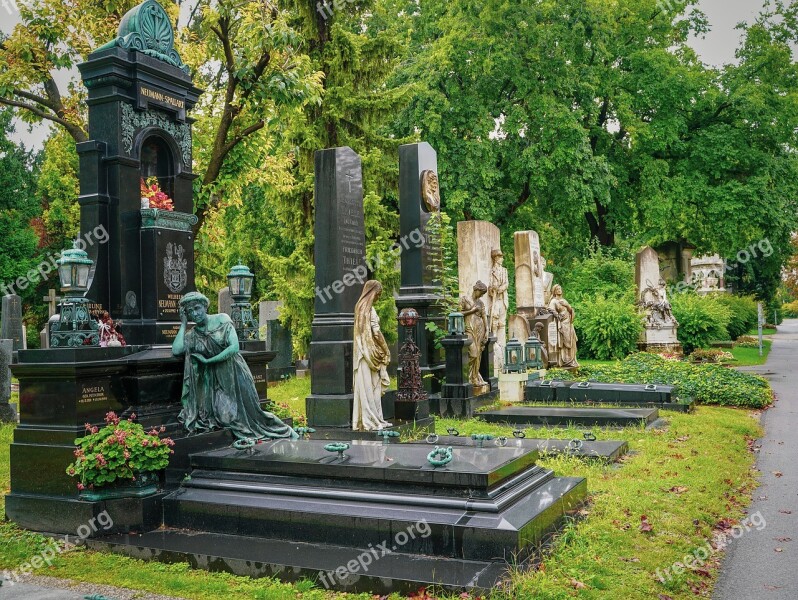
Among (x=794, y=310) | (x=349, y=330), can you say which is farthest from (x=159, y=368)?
(x=794, y=310)

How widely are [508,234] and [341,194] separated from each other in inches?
659

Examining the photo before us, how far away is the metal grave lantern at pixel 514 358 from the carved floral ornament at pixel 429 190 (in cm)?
328

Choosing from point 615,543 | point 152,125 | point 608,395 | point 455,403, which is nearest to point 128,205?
point 152,125

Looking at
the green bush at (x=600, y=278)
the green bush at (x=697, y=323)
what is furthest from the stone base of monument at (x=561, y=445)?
the green bush at (x=600, y=278)

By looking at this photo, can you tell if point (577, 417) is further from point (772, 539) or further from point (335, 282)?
point (772, 539)

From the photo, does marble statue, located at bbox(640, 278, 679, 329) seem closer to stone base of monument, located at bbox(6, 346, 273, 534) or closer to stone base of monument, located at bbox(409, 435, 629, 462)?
stone base of monument, located at bbox(409, 435, 629, 462)

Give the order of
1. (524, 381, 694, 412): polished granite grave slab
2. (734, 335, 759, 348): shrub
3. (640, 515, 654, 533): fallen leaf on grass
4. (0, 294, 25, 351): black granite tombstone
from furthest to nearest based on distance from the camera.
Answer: (734, 335, 759, 348): shrub → (0, 294, 25, 351): black granite tombstone → (524, 381, 694, 412): polished granite grave slab → (640, 515, 654, 533): fallen leaf on grass

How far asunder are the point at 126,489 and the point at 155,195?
11.8 feet

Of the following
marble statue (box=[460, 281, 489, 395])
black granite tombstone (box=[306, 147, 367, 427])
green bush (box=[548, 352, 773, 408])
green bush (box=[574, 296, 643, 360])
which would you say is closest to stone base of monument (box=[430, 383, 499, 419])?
marble statue (box=[460, 281, 489, 395])

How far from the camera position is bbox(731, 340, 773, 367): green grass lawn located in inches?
855

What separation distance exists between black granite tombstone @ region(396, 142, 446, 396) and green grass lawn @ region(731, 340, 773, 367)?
11.7m

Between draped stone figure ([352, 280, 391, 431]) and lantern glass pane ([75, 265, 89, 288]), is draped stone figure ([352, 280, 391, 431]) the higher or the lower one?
the lower one

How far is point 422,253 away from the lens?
1374 cm

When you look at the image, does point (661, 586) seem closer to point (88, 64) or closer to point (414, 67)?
point (88, 64)
